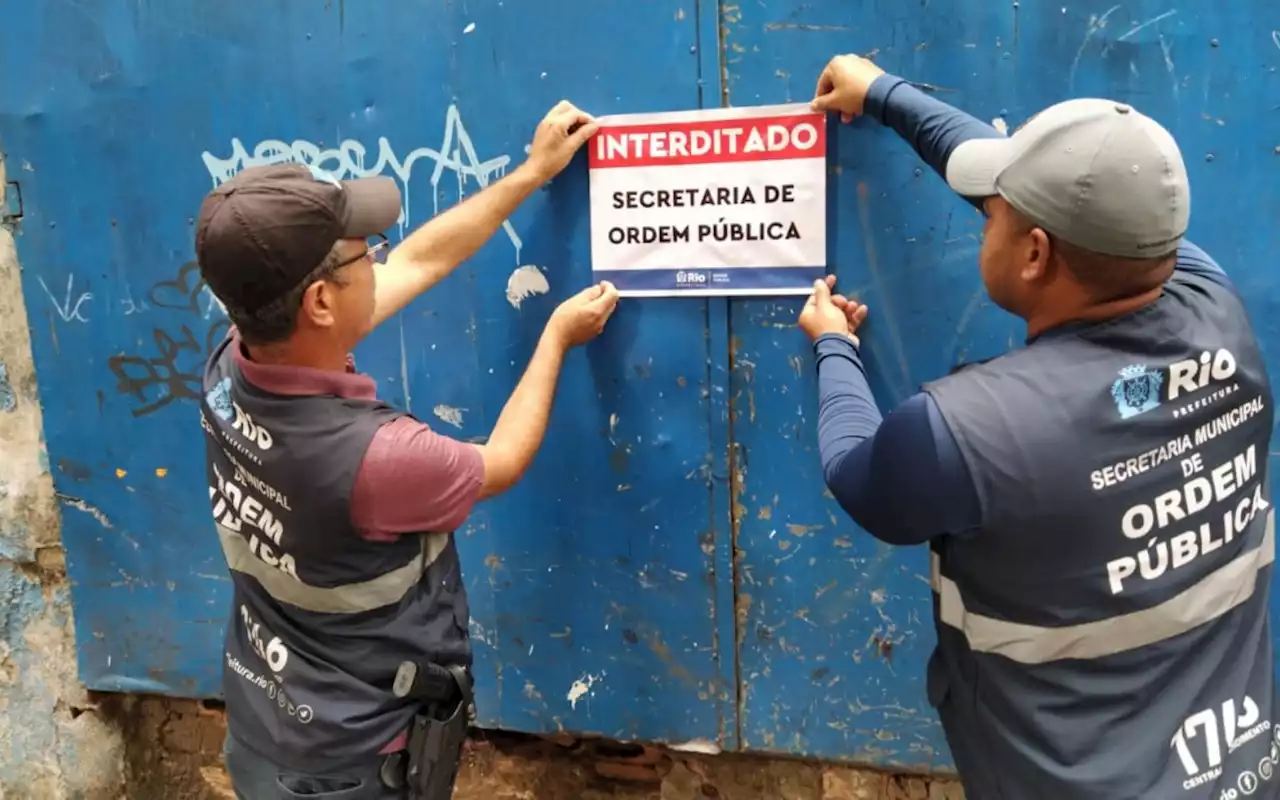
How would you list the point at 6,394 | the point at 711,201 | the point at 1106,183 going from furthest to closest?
1. the point at 6,394
2. the point at 711,201
3. the point at 1106,183

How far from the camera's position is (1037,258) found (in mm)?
1100

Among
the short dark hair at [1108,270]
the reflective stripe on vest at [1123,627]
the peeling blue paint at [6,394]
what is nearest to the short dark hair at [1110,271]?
the short dark hair at [1108,270]

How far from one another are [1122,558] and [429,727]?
38.6 inches

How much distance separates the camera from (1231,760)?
1162 mm

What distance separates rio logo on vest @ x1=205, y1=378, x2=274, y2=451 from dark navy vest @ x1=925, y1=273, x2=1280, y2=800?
2.91ft

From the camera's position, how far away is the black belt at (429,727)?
1.42 meters

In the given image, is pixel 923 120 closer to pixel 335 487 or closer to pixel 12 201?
pixel 335 487

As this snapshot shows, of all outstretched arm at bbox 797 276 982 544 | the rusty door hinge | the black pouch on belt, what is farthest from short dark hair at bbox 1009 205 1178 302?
the rusty door hinge

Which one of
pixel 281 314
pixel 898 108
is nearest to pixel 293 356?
pixel 281 314

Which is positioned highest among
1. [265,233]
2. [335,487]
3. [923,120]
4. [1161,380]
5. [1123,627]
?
[923,120]

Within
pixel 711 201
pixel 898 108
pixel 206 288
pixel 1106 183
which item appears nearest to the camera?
pixel 1106 183

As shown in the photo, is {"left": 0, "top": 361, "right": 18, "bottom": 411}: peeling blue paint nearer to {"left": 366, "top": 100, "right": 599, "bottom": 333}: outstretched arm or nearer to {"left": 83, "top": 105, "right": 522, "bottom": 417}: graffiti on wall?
{"left": 83, "top": 105, "right": 522, "bottom": 417}: graffiti on wall

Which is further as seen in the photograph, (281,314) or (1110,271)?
(281,314)

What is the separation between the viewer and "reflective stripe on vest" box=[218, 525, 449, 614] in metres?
1.37
